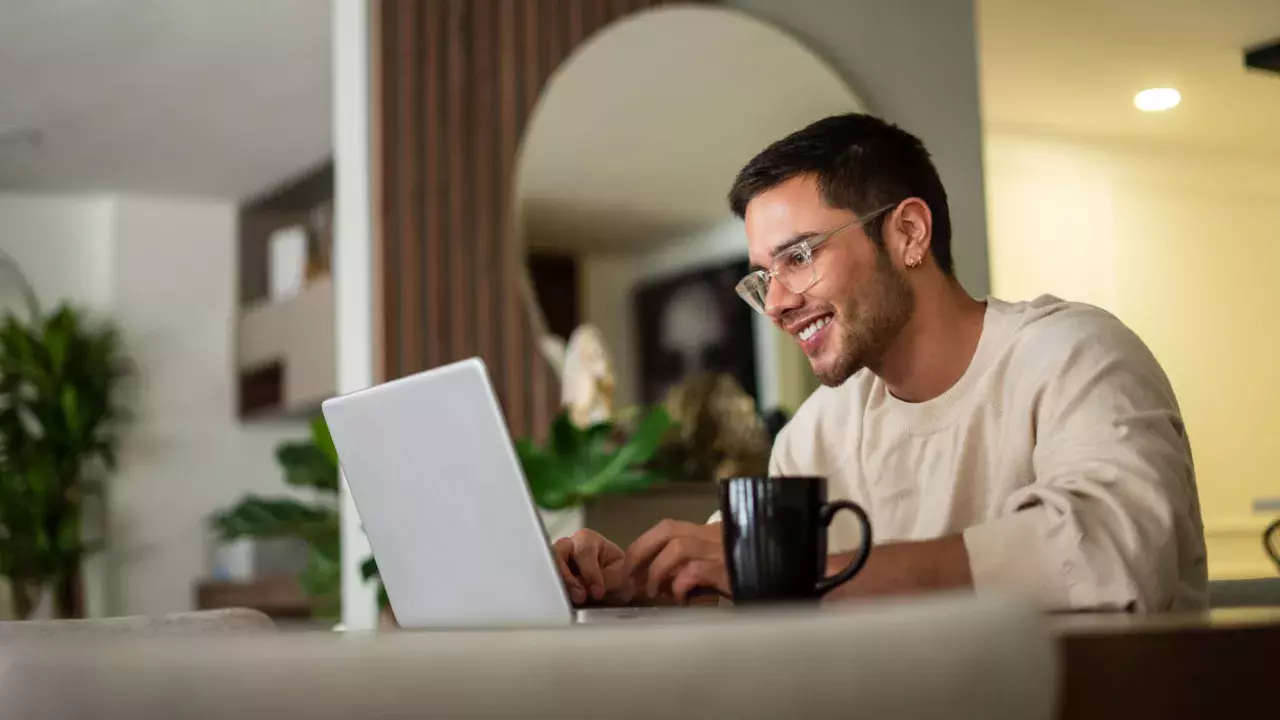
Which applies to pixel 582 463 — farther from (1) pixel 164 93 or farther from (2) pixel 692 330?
(1) pixel 164 93

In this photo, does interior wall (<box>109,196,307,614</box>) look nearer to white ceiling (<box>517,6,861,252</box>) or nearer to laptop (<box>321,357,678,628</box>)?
white ceiling (<box>517,6,861,252</box>)

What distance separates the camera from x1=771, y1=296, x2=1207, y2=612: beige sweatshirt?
103 centimetres

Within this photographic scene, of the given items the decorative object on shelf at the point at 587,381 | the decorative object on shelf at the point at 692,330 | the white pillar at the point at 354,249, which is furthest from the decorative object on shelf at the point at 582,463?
the white pillar at the point at 354,249

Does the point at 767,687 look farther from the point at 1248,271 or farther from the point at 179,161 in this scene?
the point at 179,161

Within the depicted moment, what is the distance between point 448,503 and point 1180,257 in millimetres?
1545

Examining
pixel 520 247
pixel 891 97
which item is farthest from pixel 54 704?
pixel 520 247

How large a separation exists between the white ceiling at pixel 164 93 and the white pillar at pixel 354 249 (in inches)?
44.5

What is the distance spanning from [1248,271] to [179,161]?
481 centimetres

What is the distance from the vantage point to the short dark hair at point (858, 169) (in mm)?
1428

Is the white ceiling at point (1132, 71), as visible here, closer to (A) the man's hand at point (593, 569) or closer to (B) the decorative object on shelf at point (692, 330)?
(B) the decorative object on shelf at point (692, 330)

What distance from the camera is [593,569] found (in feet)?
4.13

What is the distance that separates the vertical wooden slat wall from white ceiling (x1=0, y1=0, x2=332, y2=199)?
1212 millimetres

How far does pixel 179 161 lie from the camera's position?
591cm

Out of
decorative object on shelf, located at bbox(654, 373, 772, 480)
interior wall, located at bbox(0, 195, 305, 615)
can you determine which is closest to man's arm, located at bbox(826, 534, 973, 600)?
decorative object on shelf, located at bbox(654, 373, 772, 480)
